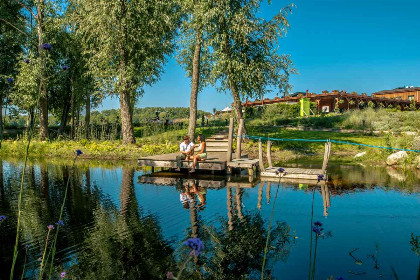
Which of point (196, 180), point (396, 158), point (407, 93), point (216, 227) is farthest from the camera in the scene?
point (407, 93)

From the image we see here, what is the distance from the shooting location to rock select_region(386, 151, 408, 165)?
1641 cm

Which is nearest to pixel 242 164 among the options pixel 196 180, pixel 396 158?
pixel 196 180

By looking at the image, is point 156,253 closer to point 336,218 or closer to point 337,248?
point 337,248

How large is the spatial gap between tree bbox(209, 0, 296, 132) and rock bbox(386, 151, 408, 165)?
7014mm

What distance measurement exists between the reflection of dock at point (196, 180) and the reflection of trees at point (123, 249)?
3.89 metres

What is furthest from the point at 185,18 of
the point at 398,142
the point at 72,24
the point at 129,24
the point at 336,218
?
the point at 336,218

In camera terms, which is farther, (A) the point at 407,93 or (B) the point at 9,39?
(A) the point at 407,93

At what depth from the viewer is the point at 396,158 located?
54.4 feet

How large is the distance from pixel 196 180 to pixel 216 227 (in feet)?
19.5

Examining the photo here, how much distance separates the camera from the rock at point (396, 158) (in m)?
16.4

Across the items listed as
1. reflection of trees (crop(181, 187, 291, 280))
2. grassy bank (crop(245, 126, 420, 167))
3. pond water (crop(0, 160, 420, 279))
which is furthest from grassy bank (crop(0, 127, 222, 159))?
reflection of trees (crop(181, 187, 291, 280))

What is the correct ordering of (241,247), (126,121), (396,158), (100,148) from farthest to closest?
(126,121), (100,148), (396,158), (241,247)

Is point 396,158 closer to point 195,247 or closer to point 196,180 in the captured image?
point 196,180

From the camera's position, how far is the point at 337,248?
643cm
